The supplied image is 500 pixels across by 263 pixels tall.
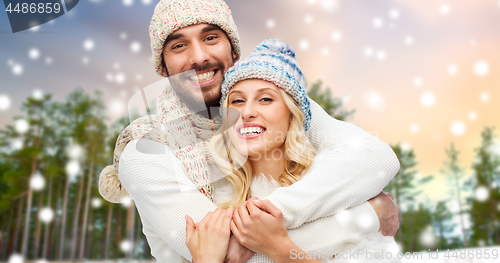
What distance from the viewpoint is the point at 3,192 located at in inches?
352

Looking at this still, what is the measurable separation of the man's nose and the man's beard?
5 centimetres

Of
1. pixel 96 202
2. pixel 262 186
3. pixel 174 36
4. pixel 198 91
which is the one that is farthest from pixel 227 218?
pixel 96 202

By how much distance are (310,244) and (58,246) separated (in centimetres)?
993

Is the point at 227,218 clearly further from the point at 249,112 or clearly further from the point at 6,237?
the point at 6,237

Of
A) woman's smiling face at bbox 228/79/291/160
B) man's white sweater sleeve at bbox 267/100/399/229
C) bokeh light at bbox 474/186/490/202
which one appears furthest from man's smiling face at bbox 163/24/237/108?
bokeh light at bbox 474/186/490/202

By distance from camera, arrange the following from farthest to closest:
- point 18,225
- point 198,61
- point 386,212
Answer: point 18,225
point 198,61
point 386,212

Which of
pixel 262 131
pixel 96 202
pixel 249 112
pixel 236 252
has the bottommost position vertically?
pixel 236 252

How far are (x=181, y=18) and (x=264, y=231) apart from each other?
67.8 inches

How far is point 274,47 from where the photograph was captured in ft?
7.56

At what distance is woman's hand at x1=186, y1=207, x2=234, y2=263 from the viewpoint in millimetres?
1513

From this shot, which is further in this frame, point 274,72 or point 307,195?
→ point 274,72

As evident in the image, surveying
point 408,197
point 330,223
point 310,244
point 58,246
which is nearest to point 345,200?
point 330,223

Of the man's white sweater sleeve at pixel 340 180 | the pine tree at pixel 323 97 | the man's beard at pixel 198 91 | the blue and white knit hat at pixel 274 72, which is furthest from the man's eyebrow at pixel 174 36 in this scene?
the pine tree at pixel 323 97

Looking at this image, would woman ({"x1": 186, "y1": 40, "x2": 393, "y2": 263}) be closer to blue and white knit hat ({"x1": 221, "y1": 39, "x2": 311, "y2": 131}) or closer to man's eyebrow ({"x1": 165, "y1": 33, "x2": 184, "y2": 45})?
blue and white knit hat ({"x1": 221, "y1": 39, "x2": 311, "y2": 131})
